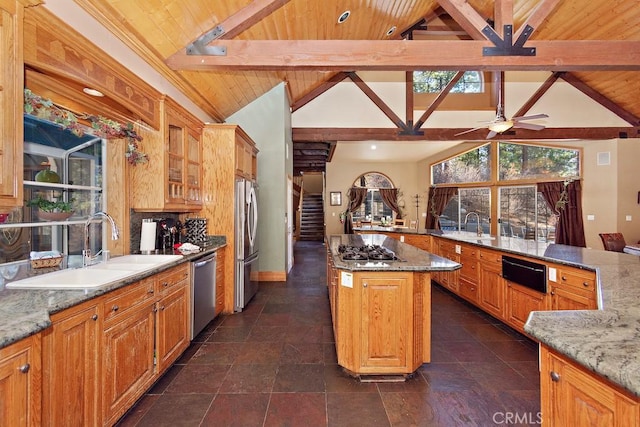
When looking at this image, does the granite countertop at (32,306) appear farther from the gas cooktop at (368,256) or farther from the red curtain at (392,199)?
the red curtain at (392,199)

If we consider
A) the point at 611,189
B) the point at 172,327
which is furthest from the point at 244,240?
the point at 611,189

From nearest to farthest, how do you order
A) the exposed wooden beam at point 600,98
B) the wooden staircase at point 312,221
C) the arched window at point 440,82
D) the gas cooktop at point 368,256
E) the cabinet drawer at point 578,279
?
the cabinet drawer at point 578,279 → the gas cooktop at point 368,256 → the exposed wooden beam at point 600,98 → the arched window at point 440,82 → the wooden staircase at point 312,221

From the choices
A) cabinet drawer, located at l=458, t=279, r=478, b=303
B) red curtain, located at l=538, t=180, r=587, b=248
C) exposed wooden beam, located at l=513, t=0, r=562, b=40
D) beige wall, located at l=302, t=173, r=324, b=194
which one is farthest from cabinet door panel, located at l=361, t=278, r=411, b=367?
beige wall, located at l=302, t=173, r=324, b=194

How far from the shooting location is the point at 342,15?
3895mm

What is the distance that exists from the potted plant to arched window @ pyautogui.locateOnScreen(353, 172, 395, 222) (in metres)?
9.18

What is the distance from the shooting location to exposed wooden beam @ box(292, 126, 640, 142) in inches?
243

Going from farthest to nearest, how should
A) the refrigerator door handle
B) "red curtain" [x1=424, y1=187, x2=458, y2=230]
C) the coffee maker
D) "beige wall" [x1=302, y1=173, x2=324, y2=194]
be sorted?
"beige wall" [x1=302, y1=173, x2=324, y2=194] < "red curtain" [x1=424, y1=187, x2=458, y2=230] < the refrigerator door handle < the coffee maker

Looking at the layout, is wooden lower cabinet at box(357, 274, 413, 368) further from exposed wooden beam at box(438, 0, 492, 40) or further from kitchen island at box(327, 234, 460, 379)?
exposed wooden beam at box(438, 0, 492, 40)

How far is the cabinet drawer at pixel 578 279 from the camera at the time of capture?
222 cm

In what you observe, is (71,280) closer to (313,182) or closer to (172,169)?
(172,169)

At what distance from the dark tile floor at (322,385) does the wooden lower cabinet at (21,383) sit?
0.83 metres

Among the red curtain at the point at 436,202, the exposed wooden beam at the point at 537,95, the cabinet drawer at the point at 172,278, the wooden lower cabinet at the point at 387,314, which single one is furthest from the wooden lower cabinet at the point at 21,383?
the red curtain at the point at 436,202

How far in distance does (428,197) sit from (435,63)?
7.73 m

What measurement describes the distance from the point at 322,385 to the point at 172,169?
2.43 meters
